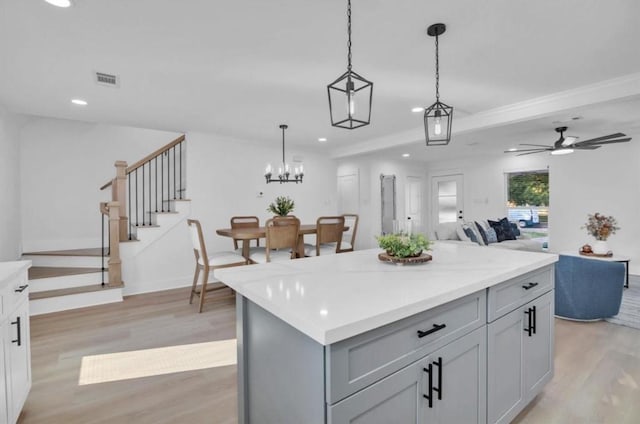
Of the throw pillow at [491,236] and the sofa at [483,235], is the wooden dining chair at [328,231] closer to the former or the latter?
the sofa at [483,235]

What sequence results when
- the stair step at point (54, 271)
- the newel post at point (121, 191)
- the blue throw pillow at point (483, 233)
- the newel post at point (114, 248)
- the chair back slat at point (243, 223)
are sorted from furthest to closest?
the blue throw pillow at point (483, 233)
the chair back slat at point (243, 223)
the newel post at point (121, 191)
the newel post at point (114, 248)
the stair step at point (54, 271)

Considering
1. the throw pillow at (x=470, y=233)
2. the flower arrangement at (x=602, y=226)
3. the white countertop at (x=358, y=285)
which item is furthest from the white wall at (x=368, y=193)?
the white countertop at (x=358, y=285)

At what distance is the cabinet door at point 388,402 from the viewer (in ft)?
3.11

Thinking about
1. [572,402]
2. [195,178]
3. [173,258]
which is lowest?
[572,402]

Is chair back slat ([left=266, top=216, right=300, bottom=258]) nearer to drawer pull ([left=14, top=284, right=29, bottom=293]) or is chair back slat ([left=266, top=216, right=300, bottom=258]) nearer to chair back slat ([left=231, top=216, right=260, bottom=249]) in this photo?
chair back slat ([left=231, top=216, right=260, bottom=249])

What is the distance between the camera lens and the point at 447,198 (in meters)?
8.52

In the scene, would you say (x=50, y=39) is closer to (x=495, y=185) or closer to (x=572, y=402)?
(x=572, y=402)

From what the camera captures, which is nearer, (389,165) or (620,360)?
(620,360)

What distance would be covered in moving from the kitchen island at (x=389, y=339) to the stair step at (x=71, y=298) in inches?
130

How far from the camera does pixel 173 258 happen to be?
475 centimetres

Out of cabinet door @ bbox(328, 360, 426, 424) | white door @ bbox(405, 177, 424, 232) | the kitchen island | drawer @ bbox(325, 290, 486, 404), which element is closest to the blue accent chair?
the kitchen island

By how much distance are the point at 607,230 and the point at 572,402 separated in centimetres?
454

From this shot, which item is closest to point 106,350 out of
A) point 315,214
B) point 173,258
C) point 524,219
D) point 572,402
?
point 173,258

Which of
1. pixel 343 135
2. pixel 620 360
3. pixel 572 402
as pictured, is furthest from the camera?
pixel 343 135
